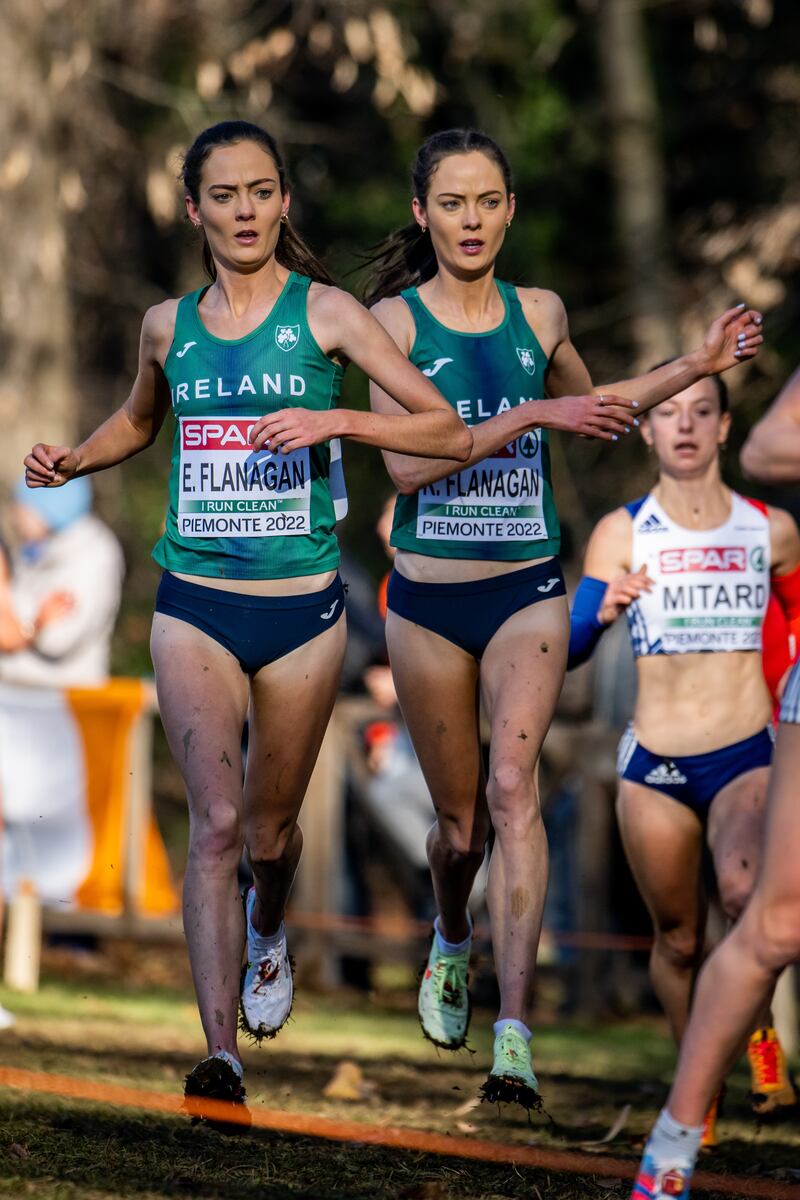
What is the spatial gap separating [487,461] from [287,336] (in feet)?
2.69

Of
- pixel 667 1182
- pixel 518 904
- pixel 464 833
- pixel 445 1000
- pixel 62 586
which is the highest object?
pixel 62 586

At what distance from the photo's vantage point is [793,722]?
4.22 m

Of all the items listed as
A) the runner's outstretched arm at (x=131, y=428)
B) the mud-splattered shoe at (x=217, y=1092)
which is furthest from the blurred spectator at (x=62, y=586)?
the mud-splattered shoe at (x=217, y=1092)

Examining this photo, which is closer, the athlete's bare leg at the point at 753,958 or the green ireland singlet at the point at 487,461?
the athlete's bare leg at the point at 753,958

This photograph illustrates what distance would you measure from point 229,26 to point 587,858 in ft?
32.7

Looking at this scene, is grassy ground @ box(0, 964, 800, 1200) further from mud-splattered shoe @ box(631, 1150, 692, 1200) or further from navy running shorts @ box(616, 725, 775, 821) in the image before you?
navy running shorts @ box(616, 725, 775, 821)

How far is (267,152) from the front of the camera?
5.70 meters

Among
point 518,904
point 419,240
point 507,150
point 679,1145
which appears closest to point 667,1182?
point 679,1145

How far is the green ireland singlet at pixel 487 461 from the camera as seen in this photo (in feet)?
19.6

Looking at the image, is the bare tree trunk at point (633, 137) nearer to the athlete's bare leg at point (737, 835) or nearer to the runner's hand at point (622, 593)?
the runner's hand at point (622, 593)

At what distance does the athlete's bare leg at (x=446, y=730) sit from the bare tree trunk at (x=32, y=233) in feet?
26.7

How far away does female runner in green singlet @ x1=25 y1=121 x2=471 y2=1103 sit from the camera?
214 inches

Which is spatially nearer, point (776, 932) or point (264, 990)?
point (776, 932)

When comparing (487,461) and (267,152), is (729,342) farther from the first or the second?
(267,152)
